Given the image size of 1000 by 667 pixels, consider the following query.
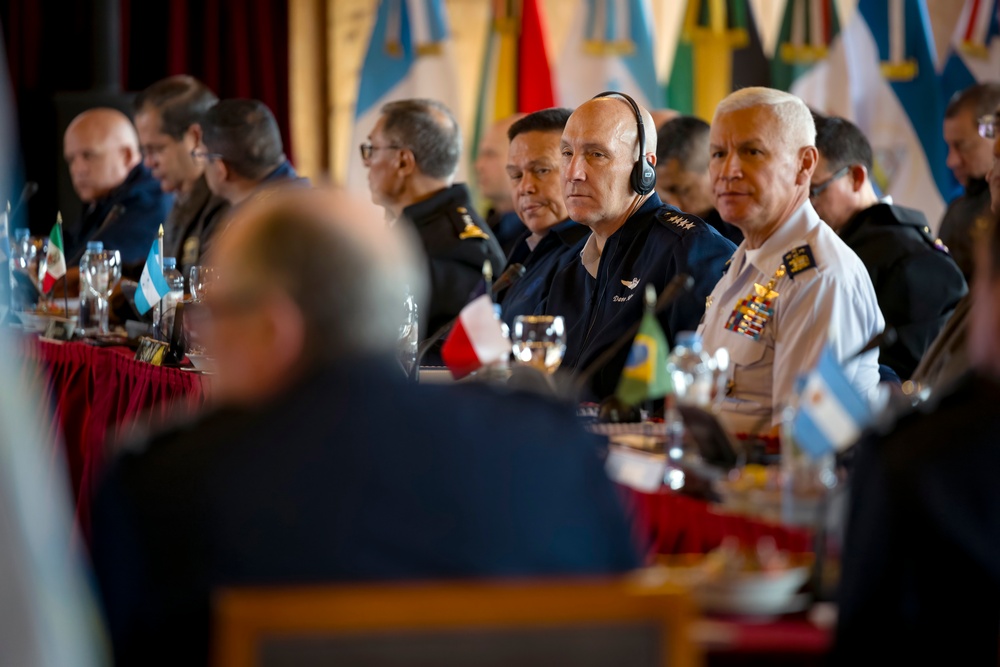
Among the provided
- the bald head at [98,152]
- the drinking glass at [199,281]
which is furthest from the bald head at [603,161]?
the bald head at [98,152]

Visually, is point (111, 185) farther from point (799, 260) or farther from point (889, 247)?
point (799, 260)

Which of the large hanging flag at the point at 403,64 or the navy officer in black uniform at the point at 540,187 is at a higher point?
the large hanging flag at the point at 403,64

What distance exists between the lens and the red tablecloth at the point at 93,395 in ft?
12.2

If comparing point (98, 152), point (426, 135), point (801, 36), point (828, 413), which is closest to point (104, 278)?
point (426, 135)

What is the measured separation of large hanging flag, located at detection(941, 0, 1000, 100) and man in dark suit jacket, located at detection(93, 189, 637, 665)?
5.94 metres

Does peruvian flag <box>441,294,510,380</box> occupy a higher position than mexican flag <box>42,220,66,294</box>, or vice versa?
mexican flag <box>42,220,66,294</box>

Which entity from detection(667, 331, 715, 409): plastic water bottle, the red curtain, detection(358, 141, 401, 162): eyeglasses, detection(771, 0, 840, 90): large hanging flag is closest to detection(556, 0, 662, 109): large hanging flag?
detection(771, 0, 840, 90): large hanging flag

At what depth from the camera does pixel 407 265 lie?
148 cm

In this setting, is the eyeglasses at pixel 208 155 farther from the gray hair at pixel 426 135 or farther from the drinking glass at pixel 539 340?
the drinking glass at pixel 539 340

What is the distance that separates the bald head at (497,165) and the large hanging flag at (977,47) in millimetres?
2238

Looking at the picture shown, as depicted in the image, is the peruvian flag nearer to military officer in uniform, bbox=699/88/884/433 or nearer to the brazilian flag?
the brazilian flag

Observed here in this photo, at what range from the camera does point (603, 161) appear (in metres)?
3.76

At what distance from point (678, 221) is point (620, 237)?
175 millimetres

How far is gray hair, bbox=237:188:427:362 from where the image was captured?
1.39m
